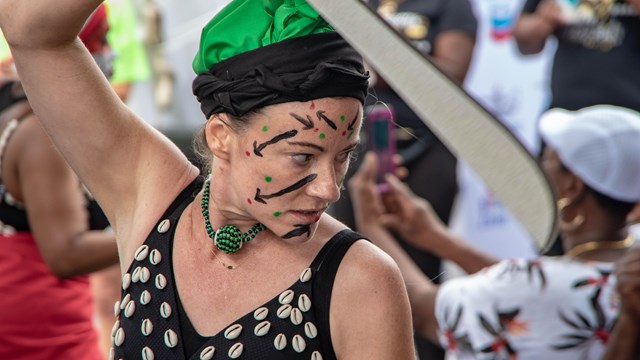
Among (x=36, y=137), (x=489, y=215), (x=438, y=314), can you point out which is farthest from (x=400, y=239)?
(x=36, y=137)

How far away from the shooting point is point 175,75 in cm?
679

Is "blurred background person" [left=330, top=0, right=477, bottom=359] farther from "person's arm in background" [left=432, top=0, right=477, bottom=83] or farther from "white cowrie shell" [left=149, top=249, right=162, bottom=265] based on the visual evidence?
"white cowrie shell" [left=149, top=249, right=162, bottom=265]

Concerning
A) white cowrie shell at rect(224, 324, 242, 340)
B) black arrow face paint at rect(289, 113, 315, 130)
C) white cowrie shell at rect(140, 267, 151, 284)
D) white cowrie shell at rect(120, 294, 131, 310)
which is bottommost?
white cowrie shell at rect(120, 294, 131, 310)

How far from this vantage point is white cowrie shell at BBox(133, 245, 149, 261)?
7.38ft

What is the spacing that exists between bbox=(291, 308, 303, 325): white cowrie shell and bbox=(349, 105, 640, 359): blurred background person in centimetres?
128

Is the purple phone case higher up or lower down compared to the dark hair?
lower down

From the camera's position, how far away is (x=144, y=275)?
2223 millimetres

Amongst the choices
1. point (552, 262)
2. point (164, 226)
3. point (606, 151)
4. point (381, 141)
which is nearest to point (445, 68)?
point (381, 141)

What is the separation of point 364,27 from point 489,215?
4.23 meters

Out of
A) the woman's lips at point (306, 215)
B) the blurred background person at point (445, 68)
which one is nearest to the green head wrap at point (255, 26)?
the woman's lips at point (306, 215)

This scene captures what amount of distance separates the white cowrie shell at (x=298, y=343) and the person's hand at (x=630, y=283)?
1272 millimetres

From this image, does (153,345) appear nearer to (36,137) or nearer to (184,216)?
(184,216)

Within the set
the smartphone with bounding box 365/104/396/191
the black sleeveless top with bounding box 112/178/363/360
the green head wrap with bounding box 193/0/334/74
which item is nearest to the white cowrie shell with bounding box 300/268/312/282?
the black sleeveless top with bounding box 112/178/363/360

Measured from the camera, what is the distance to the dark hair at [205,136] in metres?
2.07
